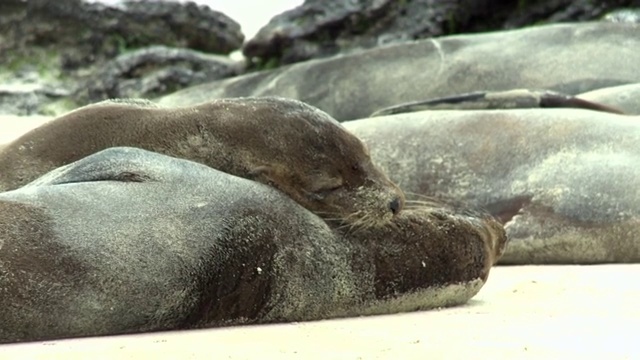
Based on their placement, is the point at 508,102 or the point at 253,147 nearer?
the point at 253,147

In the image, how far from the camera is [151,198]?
3217 millimetres

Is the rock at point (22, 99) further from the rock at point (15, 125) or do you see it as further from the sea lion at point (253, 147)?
the sea lion at point (253, 147)

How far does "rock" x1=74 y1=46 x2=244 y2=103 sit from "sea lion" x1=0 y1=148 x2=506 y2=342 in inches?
282

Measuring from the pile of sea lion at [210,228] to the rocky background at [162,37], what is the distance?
657 cm

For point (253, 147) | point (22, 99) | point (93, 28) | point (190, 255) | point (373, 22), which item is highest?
point (253, 147)

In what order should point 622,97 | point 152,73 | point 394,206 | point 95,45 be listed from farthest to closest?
point 95,45 → point 152,73 → point 622,97 → point 394,206

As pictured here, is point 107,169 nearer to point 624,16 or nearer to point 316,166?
point 316,166

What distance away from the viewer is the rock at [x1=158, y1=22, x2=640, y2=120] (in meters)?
7.79

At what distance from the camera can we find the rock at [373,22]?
34.0 ft

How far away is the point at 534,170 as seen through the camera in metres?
5.42

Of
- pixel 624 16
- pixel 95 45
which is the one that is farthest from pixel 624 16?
pixel 95 45

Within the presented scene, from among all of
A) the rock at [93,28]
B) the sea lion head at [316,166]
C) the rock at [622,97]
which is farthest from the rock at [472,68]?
the sea lion head at [316,166]

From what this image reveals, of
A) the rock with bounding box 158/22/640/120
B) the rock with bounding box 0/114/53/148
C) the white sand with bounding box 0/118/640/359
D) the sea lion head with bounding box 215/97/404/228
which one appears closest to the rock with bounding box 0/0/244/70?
the rock with bounding box 0/114/53/148

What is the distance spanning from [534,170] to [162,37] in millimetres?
6666
